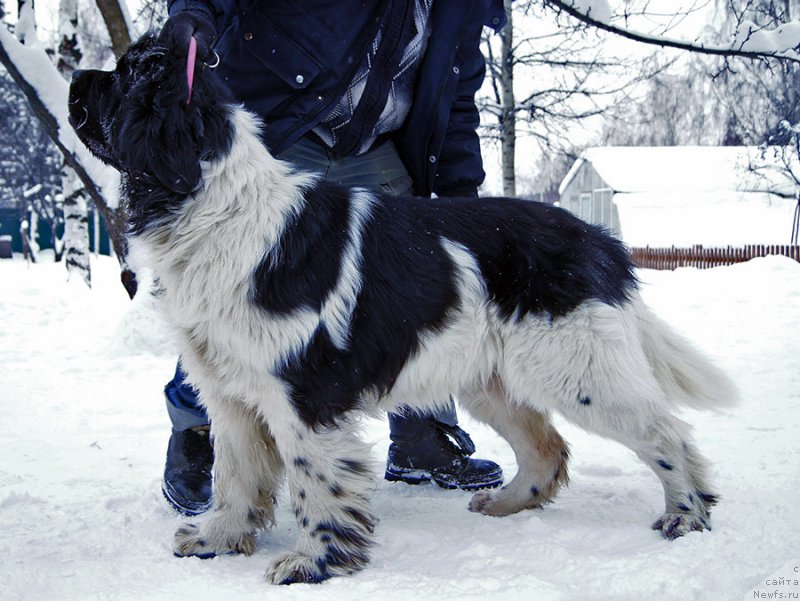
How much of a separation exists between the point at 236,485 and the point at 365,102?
5.82 ft

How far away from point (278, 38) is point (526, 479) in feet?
7.32

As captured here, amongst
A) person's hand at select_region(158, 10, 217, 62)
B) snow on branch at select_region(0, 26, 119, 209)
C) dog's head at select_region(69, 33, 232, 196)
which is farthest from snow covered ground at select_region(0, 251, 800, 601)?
snow on branch at select_region(0, 26, 119, 209)

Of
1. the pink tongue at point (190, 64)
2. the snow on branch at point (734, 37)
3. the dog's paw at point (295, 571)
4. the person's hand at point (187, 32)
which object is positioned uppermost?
the snow on branch at point (734, 37)

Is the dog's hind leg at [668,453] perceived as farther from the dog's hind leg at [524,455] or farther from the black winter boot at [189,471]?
the black winter boot at [189,471]

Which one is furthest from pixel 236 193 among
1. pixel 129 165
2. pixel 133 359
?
pixel 133 359

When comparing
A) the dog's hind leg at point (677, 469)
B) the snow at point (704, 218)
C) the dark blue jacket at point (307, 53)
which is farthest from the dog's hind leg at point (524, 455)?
the snow at point (704, 218)

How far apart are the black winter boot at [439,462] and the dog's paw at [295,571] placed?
4.18ft

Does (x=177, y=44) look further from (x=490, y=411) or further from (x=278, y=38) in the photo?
(x=490, y=411)

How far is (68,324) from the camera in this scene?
953 centimetres

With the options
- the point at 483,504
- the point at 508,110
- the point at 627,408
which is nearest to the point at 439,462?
the point at 483,504

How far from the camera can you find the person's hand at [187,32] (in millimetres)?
2514

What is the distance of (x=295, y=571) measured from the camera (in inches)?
102

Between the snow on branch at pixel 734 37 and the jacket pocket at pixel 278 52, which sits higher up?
the snow on branch at pixel 734 37

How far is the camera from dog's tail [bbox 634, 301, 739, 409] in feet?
10.5
